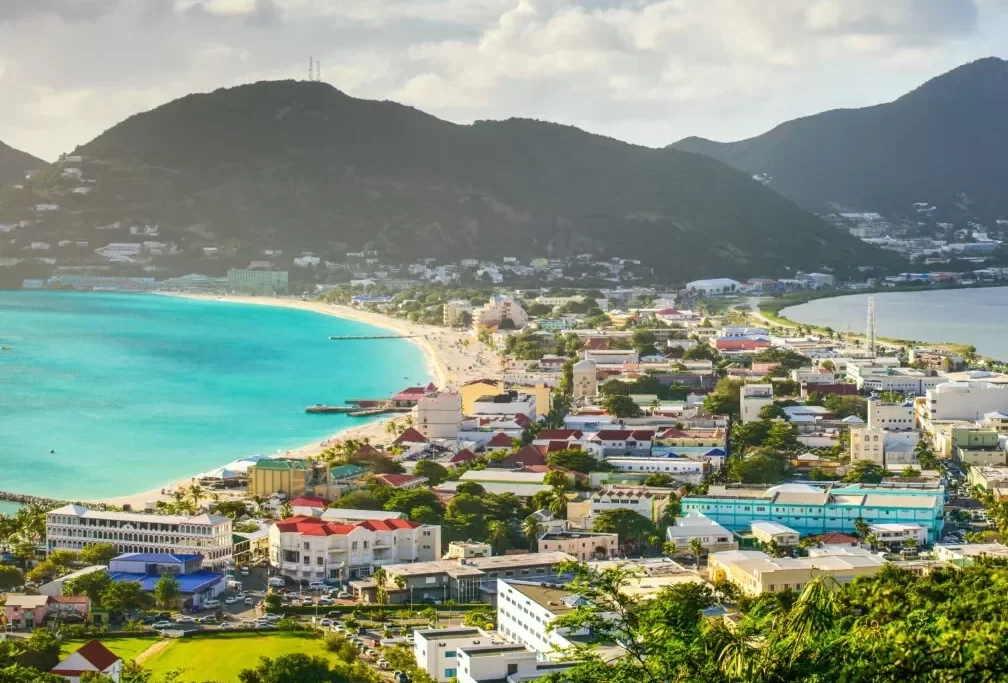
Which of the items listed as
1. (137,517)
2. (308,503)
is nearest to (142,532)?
(137,517)

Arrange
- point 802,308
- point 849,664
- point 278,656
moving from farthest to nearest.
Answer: point 802,308, point 278,656, point 849,664

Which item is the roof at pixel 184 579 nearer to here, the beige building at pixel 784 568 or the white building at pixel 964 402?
the beige building at pixel 784 568

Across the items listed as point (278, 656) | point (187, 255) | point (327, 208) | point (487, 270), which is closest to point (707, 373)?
point (278, 656)

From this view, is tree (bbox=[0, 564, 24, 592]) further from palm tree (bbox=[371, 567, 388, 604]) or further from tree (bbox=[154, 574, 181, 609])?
palm tree (bbox=[371, 567, 388, 604])

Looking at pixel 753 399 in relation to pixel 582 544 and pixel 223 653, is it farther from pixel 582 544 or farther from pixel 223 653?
pixel 223 653

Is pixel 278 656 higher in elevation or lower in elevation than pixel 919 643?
lower

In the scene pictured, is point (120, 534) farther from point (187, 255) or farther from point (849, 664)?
point (187, 255)

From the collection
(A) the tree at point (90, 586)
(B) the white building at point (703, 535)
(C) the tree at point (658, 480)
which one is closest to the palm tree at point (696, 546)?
(B) the white building at point (703, 535)
